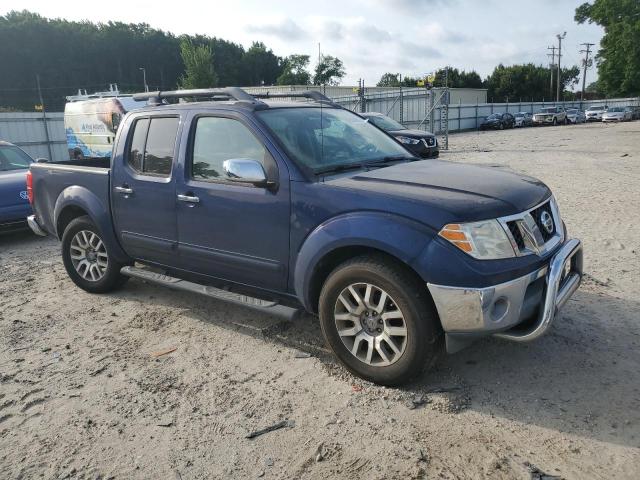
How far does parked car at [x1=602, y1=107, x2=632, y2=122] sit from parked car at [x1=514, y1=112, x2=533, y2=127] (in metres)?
6.15

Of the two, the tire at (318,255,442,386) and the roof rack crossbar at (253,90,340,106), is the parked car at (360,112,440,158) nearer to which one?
the roof rack crossbar at (253,90,340,106)

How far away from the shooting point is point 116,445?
3086mm

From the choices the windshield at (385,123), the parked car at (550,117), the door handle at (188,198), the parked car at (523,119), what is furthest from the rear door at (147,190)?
the parked car at (550,117)

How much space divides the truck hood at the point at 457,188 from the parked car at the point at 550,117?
157 ft

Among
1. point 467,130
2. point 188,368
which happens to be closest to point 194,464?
point 188,368

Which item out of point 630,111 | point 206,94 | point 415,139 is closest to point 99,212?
point 206,94

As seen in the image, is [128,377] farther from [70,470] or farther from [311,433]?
[311,433]

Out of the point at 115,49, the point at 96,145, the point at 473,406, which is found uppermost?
the point at 115,49

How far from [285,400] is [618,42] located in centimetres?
6353

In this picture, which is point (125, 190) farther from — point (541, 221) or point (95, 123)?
point (95, 123)

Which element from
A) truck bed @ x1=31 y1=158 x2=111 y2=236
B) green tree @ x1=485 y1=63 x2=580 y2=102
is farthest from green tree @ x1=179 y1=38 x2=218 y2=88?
green tree @ x1=485 y1=63 x2=580 y2=102

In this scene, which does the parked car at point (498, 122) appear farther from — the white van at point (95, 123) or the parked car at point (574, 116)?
the white van at point (95, 123)

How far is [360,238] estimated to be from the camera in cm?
343

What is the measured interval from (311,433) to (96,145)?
1381 centimetres
